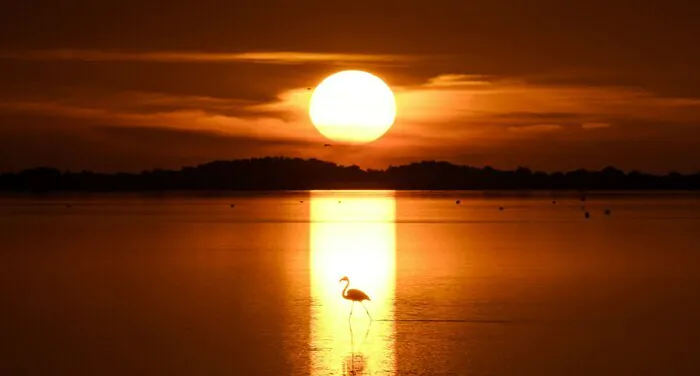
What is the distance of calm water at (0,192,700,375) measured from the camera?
12.5 metres

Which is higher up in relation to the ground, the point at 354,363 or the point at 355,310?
the point at 355,310

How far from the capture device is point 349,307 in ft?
55.3

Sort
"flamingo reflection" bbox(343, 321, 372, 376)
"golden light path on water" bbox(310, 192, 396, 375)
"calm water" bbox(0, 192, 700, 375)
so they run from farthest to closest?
1. "calm water" bbox(0, 192, 700, 375)
2. "golden light path on water" bbox(310, 192, 396, 375)
3. "flamingo reflection" bbox(343, 321, 372, 376)

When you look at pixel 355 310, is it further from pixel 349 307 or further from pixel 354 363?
pixel 354 363

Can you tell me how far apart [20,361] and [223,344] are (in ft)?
9.00

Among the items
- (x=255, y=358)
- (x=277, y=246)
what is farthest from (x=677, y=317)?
(x=277, y=246)

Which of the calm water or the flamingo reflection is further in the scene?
the calm water

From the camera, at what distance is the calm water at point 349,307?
12.5 meters

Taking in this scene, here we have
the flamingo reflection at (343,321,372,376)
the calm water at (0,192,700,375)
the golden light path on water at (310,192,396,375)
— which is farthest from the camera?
the calm water at (0,192,700,375)

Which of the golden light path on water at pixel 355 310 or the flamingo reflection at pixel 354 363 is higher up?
the golden light path on water at pixel 355 310

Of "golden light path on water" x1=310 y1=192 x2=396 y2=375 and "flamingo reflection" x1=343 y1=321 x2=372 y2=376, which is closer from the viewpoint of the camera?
"flamingo reflection" x1=343 y1=321 x2=372 y2=376

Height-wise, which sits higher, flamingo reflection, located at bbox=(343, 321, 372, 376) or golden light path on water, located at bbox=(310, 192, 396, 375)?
golden light path on water, located at bbox=(310, 192, 396, 375)

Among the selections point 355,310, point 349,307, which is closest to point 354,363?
point 355,310

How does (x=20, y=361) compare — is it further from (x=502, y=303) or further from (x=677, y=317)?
(x=677, y=317)
